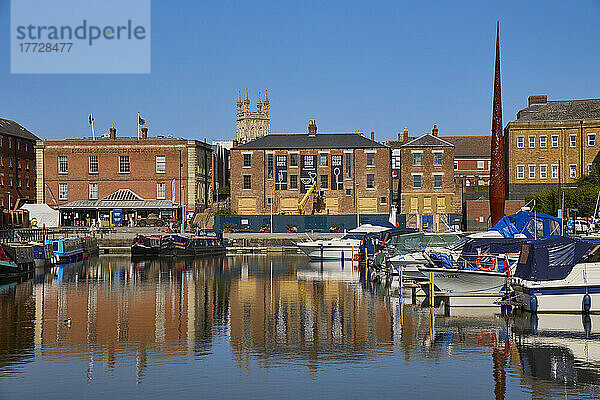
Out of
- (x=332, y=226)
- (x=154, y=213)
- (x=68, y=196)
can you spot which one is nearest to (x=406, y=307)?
(x=332, y=226)

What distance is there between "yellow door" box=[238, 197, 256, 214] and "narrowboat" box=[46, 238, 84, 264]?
2702cm

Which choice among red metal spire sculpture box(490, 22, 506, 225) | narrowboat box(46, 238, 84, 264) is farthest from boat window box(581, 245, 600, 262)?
narrowboat box(46, 238, 84, 264)

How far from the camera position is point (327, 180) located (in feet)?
293

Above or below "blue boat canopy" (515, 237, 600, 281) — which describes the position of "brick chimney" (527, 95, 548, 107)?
above

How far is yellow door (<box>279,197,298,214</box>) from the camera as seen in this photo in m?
88.8

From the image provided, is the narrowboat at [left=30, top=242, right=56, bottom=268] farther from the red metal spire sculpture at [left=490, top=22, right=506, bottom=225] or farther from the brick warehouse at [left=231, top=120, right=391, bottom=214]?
the brick warehouse at [left=231, top=120, right=391, bottom=214]

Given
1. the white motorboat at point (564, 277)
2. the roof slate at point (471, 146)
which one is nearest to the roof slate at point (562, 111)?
the roof slate at point (471, 146)

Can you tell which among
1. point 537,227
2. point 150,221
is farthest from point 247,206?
point 537,227

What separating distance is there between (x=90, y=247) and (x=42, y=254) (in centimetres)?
1587

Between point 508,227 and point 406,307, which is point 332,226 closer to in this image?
point 508,227

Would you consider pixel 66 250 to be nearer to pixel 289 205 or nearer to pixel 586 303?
pixel 289 205

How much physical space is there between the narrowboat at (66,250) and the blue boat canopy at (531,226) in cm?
3443

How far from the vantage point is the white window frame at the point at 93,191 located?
91.9 m

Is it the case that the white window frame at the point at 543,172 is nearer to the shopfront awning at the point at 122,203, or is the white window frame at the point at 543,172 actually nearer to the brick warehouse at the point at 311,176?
the brick warehouse at the point at 311,176
